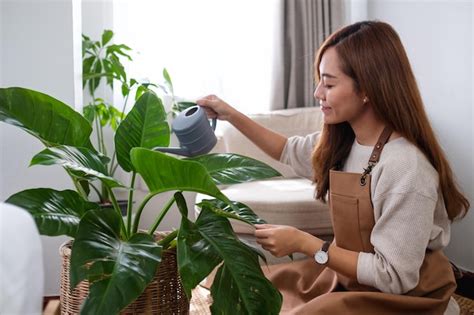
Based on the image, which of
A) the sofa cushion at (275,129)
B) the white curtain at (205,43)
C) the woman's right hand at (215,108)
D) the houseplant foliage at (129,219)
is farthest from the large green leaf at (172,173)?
the white curtain at (205,43)

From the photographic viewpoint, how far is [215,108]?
1.88 metres

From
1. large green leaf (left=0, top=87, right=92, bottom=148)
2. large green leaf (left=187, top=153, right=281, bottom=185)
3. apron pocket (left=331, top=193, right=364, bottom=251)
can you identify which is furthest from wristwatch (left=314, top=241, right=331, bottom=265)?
large green leaf (left=0, top=87, right=92, bottom=148)

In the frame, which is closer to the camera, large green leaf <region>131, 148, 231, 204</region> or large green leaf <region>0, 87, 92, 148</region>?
large green leaf <region>131, 148, 231, 204</region>

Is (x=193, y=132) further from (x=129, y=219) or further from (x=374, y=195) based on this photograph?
(x=374, y=195)

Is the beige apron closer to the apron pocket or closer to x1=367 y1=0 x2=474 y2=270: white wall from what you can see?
the apron pocket

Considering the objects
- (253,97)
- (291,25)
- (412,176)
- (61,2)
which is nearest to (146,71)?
(253,97)

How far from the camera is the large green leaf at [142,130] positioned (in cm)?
146

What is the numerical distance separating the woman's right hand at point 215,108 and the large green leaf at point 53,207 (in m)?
0.63

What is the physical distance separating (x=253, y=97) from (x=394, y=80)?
6.18 ft

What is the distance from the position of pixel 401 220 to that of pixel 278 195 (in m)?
0.93

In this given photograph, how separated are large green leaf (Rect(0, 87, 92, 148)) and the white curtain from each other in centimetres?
197

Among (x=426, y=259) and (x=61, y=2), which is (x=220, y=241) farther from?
(x=61, y=2)

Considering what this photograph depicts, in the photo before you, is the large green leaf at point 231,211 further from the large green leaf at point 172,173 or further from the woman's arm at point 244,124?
the woman's arm at point 244,124

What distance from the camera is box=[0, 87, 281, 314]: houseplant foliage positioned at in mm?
1122
